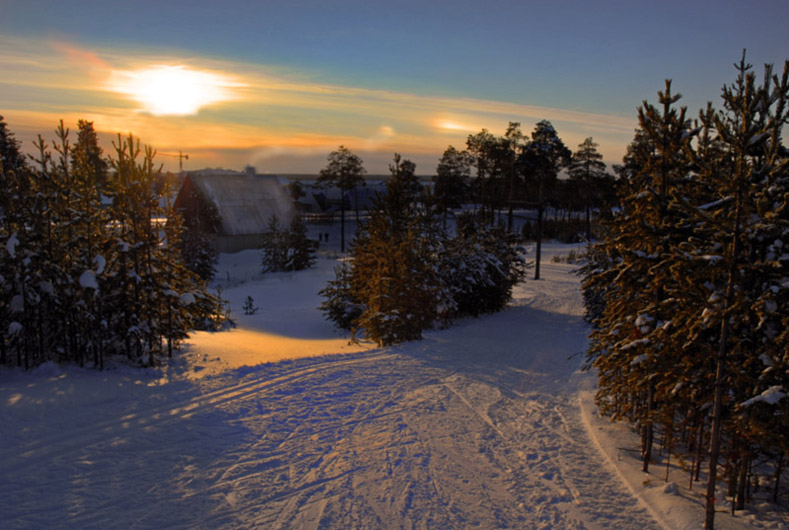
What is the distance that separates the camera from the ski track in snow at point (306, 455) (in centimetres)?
602

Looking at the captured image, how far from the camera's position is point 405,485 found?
6836 mm

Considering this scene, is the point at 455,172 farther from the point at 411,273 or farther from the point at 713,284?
the point at 713,284

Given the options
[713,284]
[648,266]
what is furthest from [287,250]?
[713,284]

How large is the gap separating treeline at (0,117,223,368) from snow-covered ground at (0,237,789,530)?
77 centimetres

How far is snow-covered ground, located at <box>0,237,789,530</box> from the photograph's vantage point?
6.07 m

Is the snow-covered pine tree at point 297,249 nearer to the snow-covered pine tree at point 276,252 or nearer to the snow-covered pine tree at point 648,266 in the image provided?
the snow-covered pine tree at point 276,252

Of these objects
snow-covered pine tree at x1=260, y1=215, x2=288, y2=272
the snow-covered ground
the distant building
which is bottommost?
the snow-covered ground

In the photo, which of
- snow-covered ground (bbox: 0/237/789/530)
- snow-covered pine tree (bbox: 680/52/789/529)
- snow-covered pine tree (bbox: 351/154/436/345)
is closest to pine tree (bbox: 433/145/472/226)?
snow-covered pine tree (bbox: 351/154/436/345)

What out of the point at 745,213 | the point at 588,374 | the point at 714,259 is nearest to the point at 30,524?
the point at 714,259

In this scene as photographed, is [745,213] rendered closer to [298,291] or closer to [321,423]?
[321,423]

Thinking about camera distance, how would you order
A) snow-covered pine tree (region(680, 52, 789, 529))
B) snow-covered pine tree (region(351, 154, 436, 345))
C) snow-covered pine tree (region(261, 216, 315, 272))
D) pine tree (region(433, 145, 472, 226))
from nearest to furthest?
snow-covered pine tree (region(680, 52, 789, 529)) < snow-covered pine tree (region(351, 154, 436, 345)) < snow-covered pine tree (region(261, 216, 315, 272)) < pine tree (region(433, 145, 472, 226))

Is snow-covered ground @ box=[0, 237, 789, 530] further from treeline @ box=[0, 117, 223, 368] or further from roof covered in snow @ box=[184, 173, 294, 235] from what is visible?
roof covered in snow @ box=[184, 173, 294, 235]

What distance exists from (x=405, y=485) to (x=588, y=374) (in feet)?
25.4

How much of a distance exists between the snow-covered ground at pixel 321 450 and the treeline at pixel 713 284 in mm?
1340
